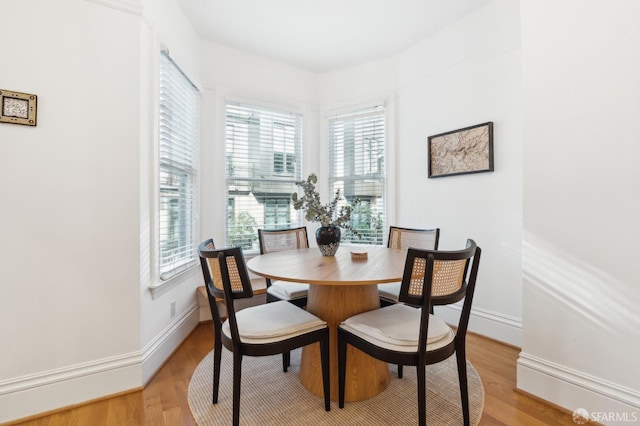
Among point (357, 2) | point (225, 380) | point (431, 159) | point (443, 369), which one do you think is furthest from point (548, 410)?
point (357, 2)

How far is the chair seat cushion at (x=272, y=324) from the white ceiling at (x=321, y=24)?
2507mm

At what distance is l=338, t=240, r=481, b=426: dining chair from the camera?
4.43 ft

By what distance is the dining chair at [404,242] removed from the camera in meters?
2.31

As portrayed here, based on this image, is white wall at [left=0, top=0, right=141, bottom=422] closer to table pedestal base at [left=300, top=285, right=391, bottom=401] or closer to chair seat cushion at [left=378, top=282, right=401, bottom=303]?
table pedestal base at [left=300, top=285, right=391, bottom=401]

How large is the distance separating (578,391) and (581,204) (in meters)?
1.00

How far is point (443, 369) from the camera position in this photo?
83.1 inches

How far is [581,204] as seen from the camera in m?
1.65

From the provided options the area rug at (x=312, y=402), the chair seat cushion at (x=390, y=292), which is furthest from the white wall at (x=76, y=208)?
the chair seat cushion at (x=390, y=292)

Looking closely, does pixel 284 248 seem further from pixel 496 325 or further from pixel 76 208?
pixel 496 325

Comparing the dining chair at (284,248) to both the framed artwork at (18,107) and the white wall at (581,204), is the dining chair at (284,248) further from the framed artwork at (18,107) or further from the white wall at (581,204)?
the framed artwork at (18,107)

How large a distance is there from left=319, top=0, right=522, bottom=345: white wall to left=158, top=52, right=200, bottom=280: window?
6.72ft

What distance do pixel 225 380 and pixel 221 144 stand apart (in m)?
2.28

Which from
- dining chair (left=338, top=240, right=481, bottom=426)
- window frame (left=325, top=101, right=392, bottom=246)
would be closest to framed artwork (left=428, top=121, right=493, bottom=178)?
window frame (left=325, top=101, right=392, bottom=246)

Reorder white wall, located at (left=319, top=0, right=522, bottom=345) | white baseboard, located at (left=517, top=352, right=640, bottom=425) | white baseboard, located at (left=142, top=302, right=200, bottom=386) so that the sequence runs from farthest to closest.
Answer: white wall, located at (left=319, top=0, right=522, bottom=345), white baseboard, located at (left=142, top=302, right=200, bottom=386), white baseboard, located at (left=517, top=352, right=640, bottom=425)
